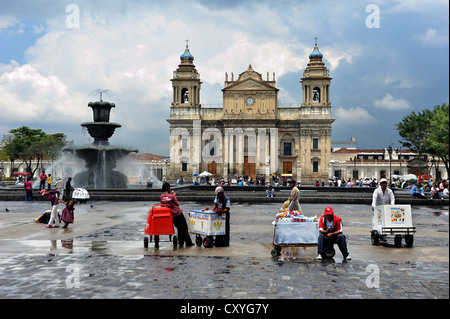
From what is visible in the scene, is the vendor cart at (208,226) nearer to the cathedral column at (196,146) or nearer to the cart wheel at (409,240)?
the cart wheel at (409,240)

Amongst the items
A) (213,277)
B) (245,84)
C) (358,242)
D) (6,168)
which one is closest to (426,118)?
(245,84)

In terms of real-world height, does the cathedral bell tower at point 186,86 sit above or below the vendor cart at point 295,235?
above

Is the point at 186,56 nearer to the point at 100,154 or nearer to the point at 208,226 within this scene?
the point at 100,154

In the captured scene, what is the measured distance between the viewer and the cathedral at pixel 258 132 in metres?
62.7

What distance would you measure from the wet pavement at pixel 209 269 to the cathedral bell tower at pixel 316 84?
2101 inches

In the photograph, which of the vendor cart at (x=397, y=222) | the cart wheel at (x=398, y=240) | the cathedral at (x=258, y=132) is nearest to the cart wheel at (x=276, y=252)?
the vendor cart at (x=397, y=222)

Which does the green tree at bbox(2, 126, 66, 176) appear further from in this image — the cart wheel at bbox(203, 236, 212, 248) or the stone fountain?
the cart wheel at bbox(203, 236, 212, 248)

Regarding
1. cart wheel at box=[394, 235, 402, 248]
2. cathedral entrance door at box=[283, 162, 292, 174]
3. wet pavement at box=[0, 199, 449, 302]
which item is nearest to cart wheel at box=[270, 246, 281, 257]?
wet pavement at box=[0, 199, 449, 302]

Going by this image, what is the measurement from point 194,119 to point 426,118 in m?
30.6

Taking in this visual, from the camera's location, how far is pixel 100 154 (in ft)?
92.9

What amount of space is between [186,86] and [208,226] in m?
57.6

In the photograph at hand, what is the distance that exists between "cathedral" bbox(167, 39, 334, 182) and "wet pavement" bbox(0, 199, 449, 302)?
5207 cm

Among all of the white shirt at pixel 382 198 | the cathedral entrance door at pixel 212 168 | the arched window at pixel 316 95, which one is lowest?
the white shirt at pixel 382 198
